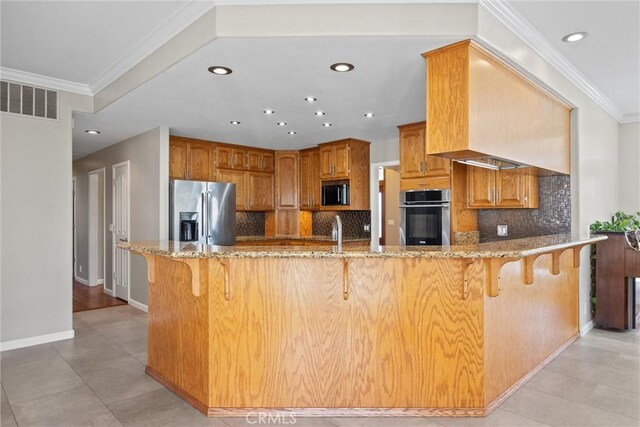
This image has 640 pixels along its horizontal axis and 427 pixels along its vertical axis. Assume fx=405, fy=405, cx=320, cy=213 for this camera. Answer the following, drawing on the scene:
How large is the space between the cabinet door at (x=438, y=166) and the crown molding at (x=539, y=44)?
4.63 ft

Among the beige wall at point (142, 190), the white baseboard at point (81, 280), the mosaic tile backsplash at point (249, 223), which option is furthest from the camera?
the white baseboard at point (81, 280)

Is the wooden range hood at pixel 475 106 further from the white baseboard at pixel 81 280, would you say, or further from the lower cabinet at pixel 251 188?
the white baseboard at pixel 81 280

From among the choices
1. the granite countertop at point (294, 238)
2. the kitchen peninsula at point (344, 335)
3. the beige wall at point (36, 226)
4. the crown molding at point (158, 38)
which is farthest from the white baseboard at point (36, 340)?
the granite countertop at point (294, 238)

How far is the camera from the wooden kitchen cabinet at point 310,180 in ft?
20.8

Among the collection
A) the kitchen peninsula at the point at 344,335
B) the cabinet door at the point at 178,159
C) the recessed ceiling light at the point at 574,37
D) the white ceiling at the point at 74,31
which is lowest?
the kitchen peninsula at the point at 344,335

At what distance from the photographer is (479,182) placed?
462cm

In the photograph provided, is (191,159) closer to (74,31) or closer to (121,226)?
(121,226)

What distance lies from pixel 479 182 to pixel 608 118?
6.60 feet

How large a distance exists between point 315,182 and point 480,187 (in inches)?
103

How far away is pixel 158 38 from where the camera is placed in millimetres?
2982

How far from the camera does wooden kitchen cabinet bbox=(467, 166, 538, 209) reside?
428 centimetres

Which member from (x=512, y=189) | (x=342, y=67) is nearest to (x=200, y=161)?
(x=342, y=67)

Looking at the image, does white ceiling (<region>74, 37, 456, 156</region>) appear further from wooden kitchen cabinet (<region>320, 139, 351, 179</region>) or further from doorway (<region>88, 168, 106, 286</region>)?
doorway (<region>88, 168, 106, 286</region>)

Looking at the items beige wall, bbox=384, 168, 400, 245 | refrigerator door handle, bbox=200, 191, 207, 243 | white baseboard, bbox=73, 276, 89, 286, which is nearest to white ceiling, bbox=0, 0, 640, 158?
refrigerator door handle, bbox=200, 191, 207, 243
